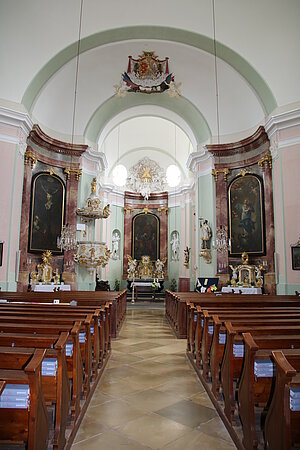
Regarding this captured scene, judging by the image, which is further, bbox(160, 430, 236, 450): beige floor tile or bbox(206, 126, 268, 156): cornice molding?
bbox(206, 126, 268, 156): cornice molding

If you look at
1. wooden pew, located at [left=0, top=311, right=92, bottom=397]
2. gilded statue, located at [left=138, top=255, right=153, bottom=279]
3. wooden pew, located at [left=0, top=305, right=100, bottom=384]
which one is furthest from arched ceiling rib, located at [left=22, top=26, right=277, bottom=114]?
gilded statue, located at [left=138, top=255, right=153, bottom=279]

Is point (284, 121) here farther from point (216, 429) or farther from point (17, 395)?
point (17, 395)

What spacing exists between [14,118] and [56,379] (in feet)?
32.1

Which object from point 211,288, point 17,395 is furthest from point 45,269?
point 17,395

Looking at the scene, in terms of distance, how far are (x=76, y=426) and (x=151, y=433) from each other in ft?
2.16

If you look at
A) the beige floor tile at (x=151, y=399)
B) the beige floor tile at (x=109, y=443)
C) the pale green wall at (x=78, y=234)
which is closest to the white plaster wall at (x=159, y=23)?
the pale green wall at (x=78, y=234)

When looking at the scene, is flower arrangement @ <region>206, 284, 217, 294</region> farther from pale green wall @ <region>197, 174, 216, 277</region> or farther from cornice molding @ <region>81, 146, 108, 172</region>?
cornice molding @ <region>81, 146, 108, 172</region>

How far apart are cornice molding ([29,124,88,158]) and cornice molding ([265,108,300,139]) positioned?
7.01 m

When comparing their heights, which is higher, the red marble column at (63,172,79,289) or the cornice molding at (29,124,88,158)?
the cornice molding at (29,124,88,158)

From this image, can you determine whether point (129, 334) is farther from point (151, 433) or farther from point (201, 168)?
point (201, 168)

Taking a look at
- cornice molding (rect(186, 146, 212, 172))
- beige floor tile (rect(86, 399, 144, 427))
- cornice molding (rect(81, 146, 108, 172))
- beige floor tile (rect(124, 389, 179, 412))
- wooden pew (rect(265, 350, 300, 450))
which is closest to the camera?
wooden pew (rect(265, 350, 300, 450))

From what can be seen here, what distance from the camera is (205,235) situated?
14125 mm

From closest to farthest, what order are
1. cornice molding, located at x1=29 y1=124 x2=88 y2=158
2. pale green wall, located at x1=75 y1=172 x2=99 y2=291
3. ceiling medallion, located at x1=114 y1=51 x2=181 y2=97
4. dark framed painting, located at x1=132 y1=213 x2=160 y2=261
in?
1. cornice molding, located at x1=29 y1=124 x2=88 y2=158
2. ceiling medallion, located at x1=114 y1=51 x2=181 y2=97
3. pale green wall, located at x1=75 y1=172 x2=99 y2=291
4. dark framed painting, located at x1=132 y1=213 x2=160 y2=261

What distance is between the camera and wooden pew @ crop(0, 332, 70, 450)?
255 cm
